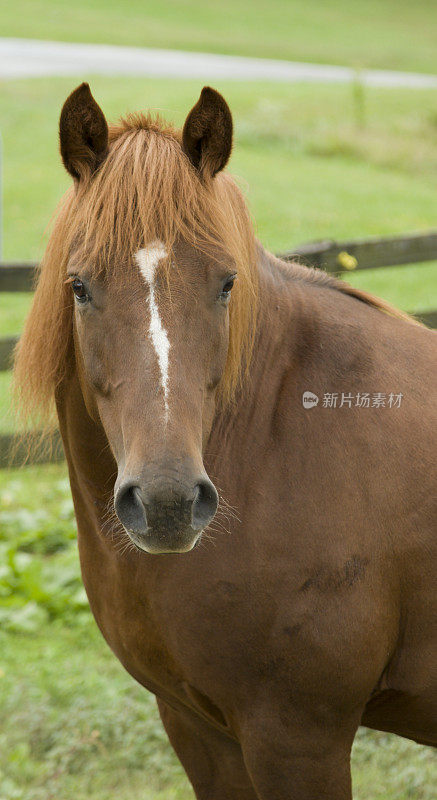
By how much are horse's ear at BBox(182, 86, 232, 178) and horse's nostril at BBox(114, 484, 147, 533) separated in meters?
0.80

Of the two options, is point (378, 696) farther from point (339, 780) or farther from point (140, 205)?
point (140, 205)

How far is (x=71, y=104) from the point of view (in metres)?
1.92

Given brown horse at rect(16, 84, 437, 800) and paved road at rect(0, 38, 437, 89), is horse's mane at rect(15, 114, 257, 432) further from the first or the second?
paved road at rect(0, 38, 437, 89)

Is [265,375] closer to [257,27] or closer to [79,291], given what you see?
[79,291]

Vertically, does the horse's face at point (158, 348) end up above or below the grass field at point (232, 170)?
above

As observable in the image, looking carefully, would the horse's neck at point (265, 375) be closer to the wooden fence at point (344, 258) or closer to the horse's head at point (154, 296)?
the horse's head at point (154, 296)

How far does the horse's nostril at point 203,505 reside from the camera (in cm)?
172

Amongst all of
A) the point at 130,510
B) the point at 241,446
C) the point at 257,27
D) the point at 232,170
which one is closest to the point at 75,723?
the point at 241,446

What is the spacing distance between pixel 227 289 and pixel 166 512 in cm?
57

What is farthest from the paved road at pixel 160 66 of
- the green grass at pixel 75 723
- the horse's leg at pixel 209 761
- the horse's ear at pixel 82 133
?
the horse's leg at pixel 209 761

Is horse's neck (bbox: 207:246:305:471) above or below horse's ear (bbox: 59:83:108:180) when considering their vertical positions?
below

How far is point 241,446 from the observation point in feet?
7.27

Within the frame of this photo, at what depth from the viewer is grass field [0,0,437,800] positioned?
Answer: 3.48m

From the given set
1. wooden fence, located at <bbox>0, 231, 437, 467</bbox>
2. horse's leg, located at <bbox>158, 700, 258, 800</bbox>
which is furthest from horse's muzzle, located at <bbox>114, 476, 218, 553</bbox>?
wooden fence, located at <bbox>0, 231, 437, 467</bbox>
